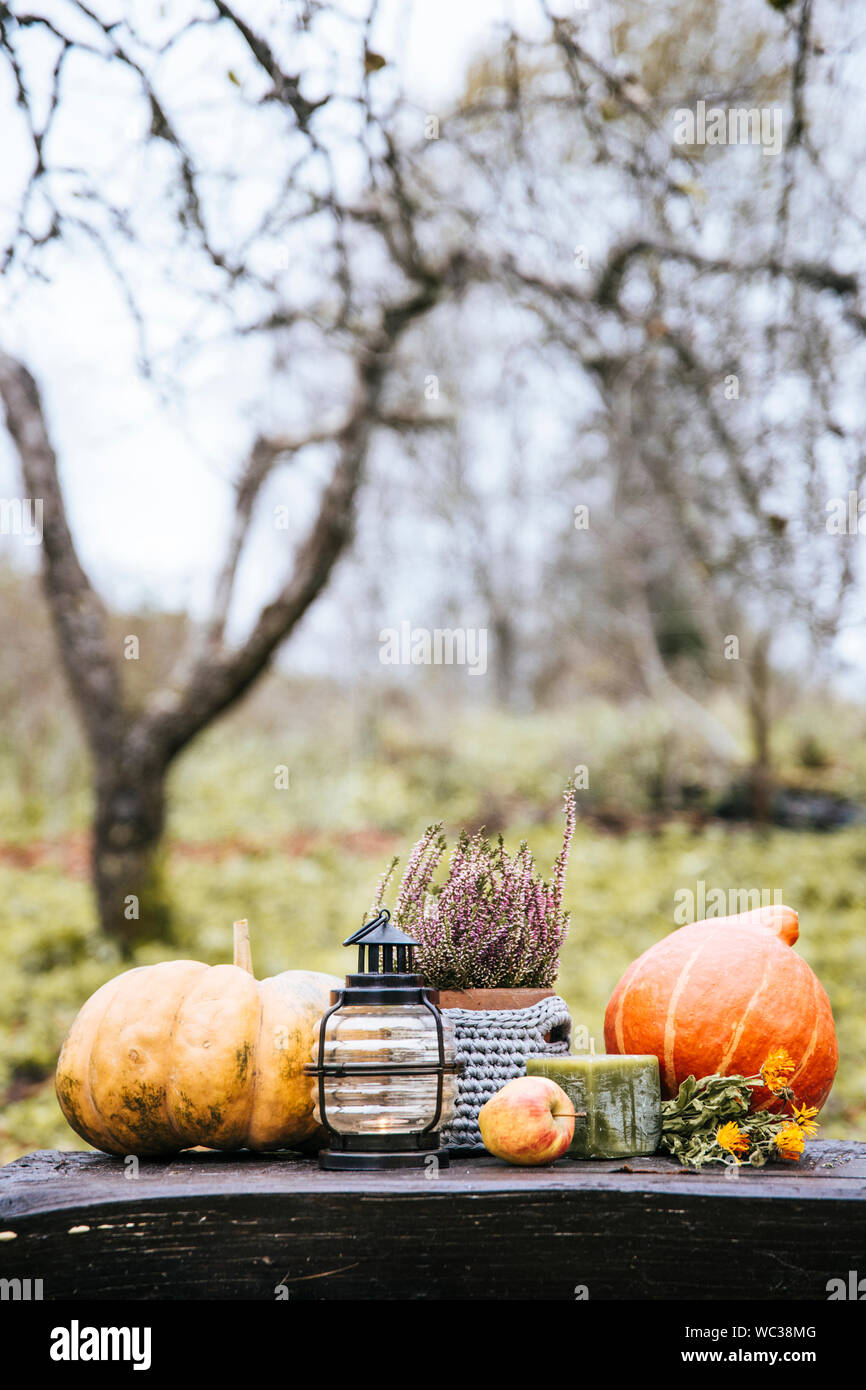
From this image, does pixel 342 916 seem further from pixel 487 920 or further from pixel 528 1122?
pixel 528 1122

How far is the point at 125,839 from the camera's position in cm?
674

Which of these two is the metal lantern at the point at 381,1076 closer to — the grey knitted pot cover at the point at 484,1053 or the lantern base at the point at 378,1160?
the lantern base at the point at 378,1160

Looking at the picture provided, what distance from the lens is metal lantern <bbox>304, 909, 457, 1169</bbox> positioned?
5.02 feet

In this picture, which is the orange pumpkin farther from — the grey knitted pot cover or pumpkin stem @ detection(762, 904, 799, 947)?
the grey knitted pot cover

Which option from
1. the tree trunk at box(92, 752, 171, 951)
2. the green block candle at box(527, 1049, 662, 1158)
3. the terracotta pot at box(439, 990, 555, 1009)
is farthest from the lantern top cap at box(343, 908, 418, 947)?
A: the tree trunk at box(92, 752, 171, 951)

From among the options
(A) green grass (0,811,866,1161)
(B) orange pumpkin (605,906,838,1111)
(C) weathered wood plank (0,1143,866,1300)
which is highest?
(B) orange pumpkin (605,906,838,1111)

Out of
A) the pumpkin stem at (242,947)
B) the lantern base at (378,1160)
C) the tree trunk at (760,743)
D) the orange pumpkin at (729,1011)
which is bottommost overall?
the lantern base at (378,1160)

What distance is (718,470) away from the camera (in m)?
8.63

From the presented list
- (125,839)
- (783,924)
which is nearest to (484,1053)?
(783,924)

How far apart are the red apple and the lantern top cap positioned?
0.24 m

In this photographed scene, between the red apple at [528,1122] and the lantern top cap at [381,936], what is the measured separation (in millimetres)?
242

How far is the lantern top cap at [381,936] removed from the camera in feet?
5.21

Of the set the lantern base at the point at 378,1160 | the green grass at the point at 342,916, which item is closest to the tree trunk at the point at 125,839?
the green grass at the point at 342,916

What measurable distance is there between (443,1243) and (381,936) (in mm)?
409
